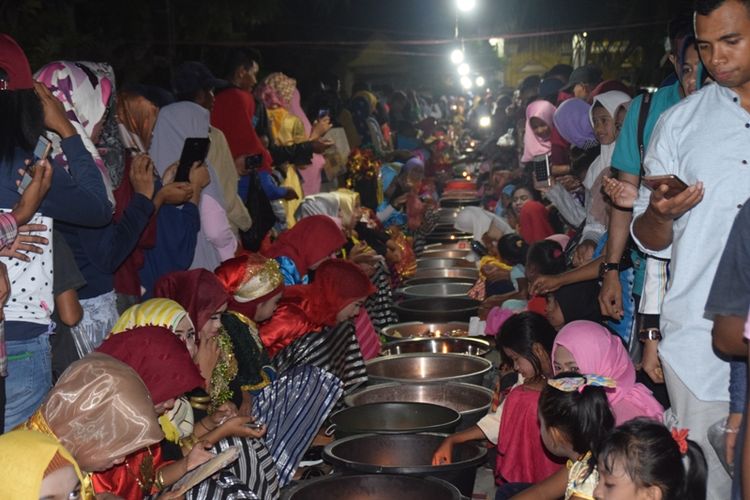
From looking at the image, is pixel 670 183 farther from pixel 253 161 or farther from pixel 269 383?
pixel 253 161

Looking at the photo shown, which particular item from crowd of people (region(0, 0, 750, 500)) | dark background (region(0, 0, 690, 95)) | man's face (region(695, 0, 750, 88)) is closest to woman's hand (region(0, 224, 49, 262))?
crowd of people (region(0, 0, 750, 500))

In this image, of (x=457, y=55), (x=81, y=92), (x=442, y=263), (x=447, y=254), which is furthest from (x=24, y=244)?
(x=457, y=55)

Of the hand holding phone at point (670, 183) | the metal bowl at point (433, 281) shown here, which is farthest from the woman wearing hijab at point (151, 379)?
the metal bowl at point (433, 281)

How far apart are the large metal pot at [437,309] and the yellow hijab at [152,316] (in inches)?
126

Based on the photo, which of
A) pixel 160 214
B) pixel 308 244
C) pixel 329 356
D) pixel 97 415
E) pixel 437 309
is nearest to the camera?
pixel 97 415

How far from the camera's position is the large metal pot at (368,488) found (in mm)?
3729

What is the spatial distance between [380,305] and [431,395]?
7.85 feet

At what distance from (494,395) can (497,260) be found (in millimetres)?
3368

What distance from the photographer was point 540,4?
14289 millimetres

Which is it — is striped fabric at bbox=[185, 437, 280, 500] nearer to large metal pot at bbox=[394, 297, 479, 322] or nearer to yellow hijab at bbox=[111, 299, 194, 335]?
yellow hijab at bbox=[111, 299, 194, 335]

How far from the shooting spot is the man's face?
2732 millimetres

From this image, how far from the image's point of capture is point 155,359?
3.36m

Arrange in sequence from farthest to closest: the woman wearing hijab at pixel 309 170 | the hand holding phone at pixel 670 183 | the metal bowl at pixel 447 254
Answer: the metal bowl at pixel 447 254
the woman wearing hijab at pixel 309 170
the hand holding phone at pixel 670 183

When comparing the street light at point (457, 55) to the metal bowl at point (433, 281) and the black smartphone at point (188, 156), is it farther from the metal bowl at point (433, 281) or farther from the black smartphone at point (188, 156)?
the black smartphone at point (188, 156)
